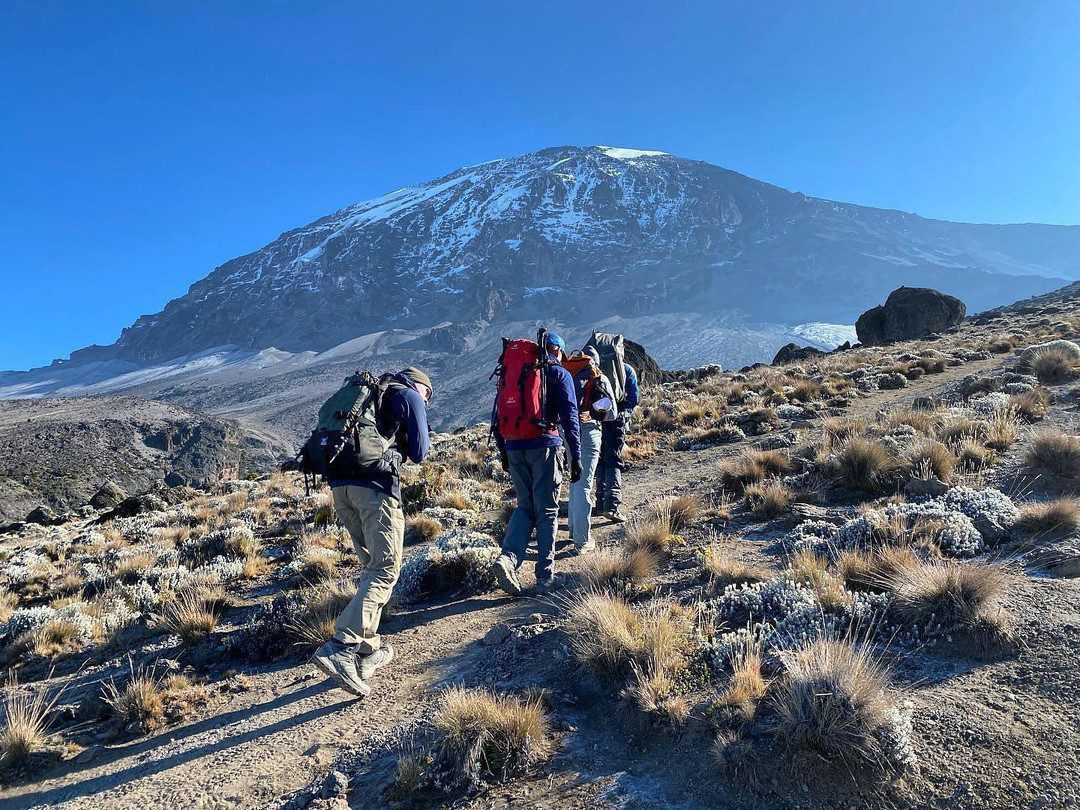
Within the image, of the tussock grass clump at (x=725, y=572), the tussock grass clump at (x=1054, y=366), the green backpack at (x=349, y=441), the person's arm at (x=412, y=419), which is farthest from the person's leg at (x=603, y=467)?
the tussock grass clump at (x=1054, y=366)

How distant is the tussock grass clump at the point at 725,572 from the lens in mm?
3973

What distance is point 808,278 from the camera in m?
172

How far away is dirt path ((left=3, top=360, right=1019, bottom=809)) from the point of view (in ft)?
9.37

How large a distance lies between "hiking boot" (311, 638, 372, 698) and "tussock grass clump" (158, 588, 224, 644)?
1973 millimetres

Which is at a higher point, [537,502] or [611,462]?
[537,502]

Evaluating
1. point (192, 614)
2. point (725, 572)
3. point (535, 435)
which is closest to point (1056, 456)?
point (725, 572)

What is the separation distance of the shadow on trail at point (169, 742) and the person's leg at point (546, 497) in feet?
6.01

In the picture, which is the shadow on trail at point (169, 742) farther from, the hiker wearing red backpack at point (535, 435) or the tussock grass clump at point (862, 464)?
the tussock grass clump at point (862, 464)

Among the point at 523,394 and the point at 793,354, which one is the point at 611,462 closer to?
the point at 523,394

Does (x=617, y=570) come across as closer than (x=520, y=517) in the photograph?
Yes

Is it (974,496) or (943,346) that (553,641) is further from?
(943,346)

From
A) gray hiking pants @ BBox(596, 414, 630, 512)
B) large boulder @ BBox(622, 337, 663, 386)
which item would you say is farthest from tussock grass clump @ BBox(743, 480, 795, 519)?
large boulder @ BBox(622, 337, 663, 386)

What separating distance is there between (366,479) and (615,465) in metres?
3.71

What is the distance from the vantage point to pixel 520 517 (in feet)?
15.7
